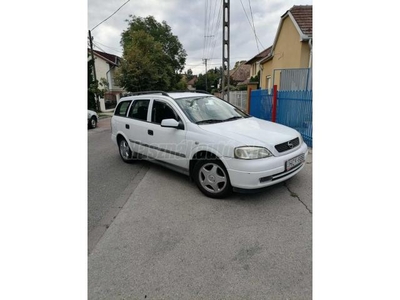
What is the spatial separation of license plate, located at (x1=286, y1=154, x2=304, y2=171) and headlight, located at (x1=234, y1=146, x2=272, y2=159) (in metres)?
0.42

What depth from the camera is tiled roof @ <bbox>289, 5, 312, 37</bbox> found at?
1013cm

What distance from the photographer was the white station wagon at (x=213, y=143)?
3.03 meters

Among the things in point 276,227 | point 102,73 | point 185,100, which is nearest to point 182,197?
point 276,227

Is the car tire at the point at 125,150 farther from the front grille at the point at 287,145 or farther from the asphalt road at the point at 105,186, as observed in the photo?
the front grille at the point at 287,145

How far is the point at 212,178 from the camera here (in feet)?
11.2

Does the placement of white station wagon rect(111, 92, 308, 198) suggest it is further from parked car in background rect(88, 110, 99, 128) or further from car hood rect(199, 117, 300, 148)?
parked car in background rect(88, 110, 99, 128)

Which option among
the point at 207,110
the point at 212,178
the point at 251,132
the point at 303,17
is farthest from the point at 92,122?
the point at 303,17

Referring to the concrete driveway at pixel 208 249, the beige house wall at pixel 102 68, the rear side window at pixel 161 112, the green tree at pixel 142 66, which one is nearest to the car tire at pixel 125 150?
the rear side window at pixel 161 112

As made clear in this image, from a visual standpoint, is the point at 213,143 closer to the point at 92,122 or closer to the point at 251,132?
the point at 251,132

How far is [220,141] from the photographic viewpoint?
3.17m

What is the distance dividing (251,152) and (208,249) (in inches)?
53.0

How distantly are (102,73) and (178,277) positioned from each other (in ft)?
111

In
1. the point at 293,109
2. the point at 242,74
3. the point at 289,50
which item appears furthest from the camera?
the point at 242,74

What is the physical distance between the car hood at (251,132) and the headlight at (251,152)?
60 millimetres
